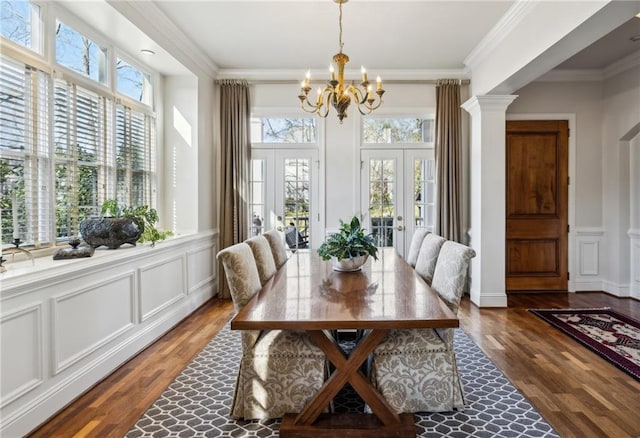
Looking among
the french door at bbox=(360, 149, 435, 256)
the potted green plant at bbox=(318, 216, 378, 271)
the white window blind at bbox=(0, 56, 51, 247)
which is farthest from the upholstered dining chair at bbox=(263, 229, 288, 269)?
the french door at bbox=(360, 149, 435, 256)

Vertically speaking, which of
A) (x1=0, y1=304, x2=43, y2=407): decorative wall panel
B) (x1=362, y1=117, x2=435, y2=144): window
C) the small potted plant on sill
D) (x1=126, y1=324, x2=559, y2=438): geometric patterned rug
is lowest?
(x1=126, y1=324, x2=559, y2=438): geometric patterned rug

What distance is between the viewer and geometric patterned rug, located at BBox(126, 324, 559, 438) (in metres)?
2.02

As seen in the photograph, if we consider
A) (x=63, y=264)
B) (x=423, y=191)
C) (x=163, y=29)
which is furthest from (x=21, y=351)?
(x=423, y=191)

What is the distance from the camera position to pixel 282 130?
5184 millimetres

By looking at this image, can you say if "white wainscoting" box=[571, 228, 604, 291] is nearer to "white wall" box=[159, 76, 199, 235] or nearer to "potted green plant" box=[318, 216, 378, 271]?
"potted green plant" box=[318, 216, 378, 271]

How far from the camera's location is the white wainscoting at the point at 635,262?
4.74m

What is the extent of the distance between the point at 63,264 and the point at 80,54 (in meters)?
1.87

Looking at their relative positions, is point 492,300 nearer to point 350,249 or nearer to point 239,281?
point 350,249

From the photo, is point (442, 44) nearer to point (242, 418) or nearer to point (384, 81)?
point (384, 81)

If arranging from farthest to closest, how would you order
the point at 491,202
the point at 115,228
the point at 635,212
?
the point at 635,212, the point at 491,202, the point at 115,228

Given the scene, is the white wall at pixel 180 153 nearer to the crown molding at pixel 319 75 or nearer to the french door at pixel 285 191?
the crown molding at pixel 319 75

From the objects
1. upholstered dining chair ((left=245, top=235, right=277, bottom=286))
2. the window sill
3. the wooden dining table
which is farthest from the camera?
upholstered dining chair ((left=245, top=235, right=277, bottom=286))

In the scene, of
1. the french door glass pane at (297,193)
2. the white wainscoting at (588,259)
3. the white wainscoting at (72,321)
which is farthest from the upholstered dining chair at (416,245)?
the white wainscoting at (588,259)

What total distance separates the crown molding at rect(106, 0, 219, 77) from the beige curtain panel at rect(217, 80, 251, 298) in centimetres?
48
